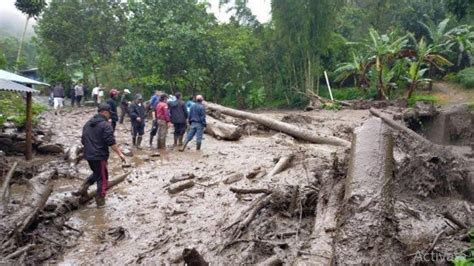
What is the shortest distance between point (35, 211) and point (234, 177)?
3.51 m

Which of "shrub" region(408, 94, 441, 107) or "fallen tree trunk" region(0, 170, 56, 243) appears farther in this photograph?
"shrub" region(408, 94, 441, 107)

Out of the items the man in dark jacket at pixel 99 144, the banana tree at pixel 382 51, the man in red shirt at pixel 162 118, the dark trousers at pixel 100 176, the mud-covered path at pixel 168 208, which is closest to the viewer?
the mud-covered path at pixel 168 208

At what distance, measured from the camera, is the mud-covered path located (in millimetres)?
4848

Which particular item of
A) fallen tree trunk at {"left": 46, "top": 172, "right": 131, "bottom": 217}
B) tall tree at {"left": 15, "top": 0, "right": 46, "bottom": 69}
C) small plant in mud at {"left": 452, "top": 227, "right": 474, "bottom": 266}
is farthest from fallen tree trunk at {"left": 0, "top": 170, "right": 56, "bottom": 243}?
tall tree at {"left": 15, "top": 0, "right": 46, "bottom": 69}

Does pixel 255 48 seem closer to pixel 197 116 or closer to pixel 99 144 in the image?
pixel 197 116

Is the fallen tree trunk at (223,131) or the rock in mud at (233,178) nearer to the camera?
the rock in mud at (233,178)

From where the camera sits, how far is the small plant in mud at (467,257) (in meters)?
3.38

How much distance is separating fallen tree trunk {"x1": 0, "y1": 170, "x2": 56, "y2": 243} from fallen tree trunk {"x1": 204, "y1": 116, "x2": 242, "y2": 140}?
7.58 metres

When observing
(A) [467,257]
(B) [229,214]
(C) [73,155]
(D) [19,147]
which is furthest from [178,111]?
(A) [467,257]

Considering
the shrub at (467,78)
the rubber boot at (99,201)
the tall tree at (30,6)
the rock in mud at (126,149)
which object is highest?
the tall tree at (30,6)

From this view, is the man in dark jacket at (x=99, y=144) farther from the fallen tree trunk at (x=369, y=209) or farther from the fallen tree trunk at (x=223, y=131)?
the fallen tree trunk at (x=223, y=131)

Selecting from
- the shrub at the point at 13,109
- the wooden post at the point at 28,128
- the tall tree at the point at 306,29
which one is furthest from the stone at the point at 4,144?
the tall tree at the point at 306,29

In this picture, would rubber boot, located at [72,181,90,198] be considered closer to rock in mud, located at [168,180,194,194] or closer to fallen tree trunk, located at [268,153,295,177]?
rock in mud, located at [168,180,194,194]

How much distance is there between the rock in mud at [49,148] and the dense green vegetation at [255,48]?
36.5ft
